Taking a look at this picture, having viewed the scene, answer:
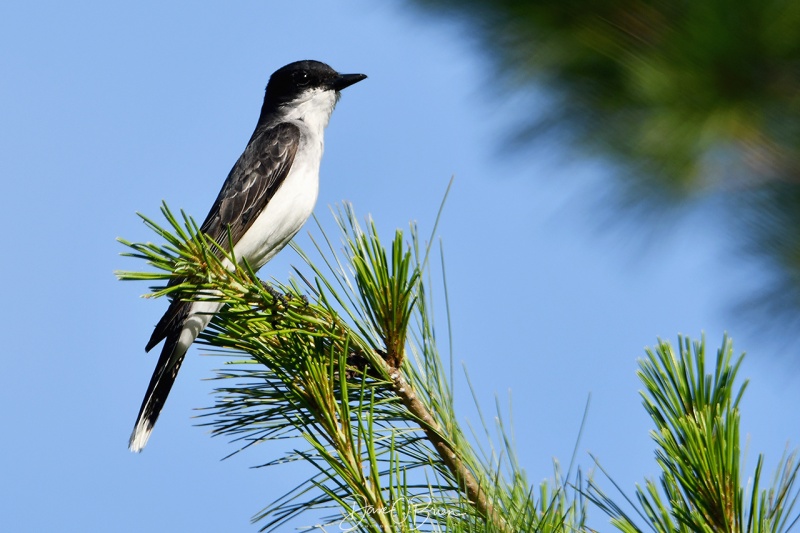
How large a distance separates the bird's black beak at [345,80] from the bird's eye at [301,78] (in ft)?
0.81

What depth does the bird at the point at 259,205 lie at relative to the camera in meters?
5.12

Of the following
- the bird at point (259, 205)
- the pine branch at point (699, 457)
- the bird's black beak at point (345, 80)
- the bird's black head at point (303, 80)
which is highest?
the bird's black head at point (303, 80)

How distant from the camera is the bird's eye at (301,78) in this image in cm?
732

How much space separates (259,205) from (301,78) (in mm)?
1786

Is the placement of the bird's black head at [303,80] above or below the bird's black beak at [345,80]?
above

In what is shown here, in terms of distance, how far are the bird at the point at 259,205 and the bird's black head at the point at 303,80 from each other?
0.16 ft

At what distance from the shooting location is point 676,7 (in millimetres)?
2254

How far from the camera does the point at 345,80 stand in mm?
7125

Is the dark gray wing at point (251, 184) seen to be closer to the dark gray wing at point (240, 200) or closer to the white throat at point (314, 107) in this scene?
the dark gray wing at point (240, 200)

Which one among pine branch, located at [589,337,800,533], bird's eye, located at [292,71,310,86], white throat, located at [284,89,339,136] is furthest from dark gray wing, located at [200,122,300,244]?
pine branch, located at [589,337,800,533]

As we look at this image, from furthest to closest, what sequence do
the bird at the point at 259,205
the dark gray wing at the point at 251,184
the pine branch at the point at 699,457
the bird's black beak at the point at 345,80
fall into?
the bird's black beak at the point at 345,80, the dark gray wing at the point at 251,184, the bird at the point at 259,205, the pine branch at the point at 699,457

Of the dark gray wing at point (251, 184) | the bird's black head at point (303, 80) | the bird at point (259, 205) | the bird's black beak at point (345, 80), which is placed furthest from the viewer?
the bird's black head at point (303, 80)

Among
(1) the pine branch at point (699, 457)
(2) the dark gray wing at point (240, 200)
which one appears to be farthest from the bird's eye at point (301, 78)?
(1) the pine branch at point (699, 457)

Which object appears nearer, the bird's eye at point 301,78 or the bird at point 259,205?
the bird at point 259,205
